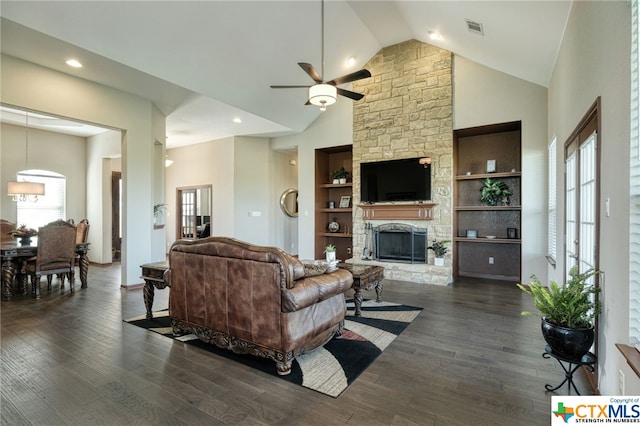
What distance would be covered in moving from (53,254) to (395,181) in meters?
6.13

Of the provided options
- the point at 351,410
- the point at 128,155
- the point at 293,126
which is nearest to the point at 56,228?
the point at 128,155

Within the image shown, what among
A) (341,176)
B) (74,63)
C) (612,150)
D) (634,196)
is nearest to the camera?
(634,196)

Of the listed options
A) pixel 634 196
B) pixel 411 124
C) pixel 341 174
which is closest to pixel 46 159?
pixel 341 174

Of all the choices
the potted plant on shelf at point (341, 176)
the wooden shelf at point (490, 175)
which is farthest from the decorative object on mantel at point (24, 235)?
the wooden shelf at point (490, 175)

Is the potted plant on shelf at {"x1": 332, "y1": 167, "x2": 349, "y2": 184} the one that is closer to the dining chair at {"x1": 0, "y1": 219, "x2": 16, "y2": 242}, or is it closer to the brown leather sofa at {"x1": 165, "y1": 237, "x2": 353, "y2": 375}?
the brown leather sofa at {"x1": 165, "y1": 237, "x2": 353, "y2": 375}

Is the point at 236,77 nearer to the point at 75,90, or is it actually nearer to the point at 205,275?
the point at 75,90

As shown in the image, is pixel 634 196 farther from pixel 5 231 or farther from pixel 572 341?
pixel 5 231

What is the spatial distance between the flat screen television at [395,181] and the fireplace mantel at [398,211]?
0.13 meters

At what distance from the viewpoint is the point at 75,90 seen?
468 cm

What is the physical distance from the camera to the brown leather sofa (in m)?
2.44

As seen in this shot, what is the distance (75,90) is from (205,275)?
4004 millimetres

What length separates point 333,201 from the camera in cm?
802

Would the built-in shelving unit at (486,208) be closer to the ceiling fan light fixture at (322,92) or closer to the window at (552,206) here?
the window at (552,206)

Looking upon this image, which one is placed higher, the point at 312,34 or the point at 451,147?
the point at 312,34
